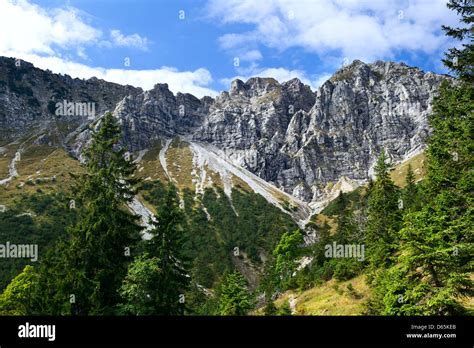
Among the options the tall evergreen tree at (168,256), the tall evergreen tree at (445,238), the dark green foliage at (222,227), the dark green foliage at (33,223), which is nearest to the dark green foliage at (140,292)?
the tall evergreen tree at (168,256)

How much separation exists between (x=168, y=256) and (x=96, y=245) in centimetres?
542

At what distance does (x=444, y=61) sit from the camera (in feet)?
84.8

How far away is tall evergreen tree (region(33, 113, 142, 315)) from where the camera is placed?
86.3ft

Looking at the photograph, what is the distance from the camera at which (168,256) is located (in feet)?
97.5

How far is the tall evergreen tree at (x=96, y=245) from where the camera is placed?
26.3 metres

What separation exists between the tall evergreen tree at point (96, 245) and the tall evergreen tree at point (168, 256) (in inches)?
91.3

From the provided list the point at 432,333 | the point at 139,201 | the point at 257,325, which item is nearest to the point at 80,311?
the point at 257,325

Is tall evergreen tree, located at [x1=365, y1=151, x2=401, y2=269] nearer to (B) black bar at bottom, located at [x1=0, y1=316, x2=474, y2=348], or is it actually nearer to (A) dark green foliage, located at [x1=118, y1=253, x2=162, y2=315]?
(A) dark green foliage, located at [x1=118, y1=253, x2=162, y2=315]

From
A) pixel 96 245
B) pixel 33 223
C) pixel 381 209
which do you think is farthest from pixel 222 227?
pixel 96 245

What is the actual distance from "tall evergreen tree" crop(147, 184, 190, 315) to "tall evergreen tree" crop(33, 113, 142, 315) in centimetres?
232

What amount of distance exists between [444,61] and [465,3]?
364cm

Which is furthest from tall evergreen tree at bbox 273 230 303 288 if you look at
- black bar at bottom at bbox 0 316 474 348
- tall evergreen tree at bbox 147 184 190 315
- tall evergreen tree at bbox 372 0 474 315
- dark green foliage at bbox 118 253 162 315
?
black bar at bottom at bbox 0 316 474 348

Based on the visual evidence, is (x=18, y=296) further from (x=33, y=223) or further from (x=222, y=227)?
(x=222, y=227)

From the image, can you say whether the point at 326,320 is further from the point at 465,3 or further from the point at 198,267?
the point at 198,267
